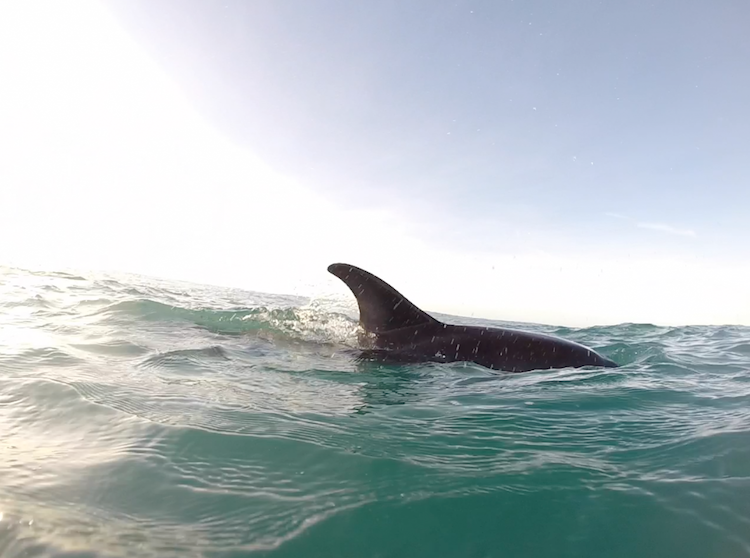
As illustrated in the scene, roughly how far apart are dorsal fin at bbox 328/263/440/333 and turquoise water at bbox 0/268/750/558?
4.67ft

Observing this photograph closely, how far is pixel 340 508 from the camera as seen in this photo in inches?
97.9

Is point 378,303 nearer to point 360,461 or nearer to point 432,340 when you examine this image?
point 432,340

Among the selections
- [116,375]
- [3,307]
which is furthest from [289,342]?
[3,307]

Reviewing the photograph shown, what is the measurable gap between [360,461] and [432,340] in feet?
14.6

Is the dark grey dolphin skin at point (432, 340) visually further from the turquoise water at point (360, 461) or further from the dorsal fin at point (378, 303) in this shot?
the turquoise water at point (360, 461)

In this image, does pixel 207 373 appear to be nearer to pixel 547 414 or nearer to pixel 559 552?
pixel 547 414

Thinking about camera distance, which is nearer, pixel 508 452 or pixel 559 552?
pixel 559 552

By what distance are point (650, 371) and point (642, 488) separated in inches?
205

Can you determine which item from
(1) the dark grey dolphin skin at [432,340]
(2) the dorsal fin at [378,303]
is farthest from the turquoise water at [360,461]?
(2) the dorsal fin at [378,303]

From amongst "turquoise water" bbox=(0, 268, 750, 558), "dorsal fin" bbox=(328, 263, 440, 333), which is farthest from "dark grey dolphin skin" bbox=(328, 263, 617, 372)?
"turquoise water" bbox=(0, 268, 750, 558)

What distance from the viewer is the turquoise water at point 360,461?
2248 mm

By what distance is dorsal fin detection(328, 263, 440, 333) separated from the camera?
24.3ft

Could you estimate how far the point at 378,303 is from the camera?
756 cm

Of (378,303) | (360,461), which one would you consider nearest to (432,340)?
(378,303)
